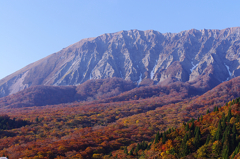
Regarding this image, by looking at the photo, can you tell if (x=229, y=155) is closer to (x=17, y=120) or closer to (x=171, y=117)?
(x=171, y=117)

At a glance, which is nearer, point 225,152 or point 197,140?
point 225,152

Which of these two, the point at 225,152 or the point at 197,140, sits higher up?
the point at 197,140

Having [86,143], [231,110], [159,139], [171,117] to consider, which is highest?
[231,110]

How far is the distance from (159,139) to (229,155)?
27964 mm

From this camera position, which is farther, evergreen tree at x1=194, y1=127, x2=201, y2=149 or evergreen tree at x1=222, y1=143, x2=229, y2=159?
evergreen tree at x1=194, y1=127, x2=201, y2=149

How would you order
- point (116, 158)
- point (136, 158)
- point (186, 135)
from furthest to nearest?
point (116, 158), point (136, 158), point (186, 135)

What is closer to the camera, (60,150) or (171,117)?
(60,150)

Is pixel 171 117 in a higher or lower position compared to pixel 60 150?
lower

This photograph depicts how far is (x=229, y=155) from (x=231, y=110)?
29171mm

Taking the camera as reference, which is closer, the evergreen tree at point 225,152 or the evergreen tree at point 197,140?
the evergreen tree at point 225,152

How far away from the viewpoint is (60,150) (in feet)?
327

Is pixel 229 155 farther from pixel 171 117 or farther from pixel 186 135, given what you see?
pixel 171 117

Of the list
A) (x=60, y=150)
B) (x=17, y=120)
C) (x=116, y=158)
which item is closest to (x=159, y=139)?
(x=116, y=158)

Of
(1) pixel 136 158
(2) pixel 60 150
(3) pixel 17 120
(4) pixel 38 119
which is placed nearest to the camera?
(1) pixel 136 158
